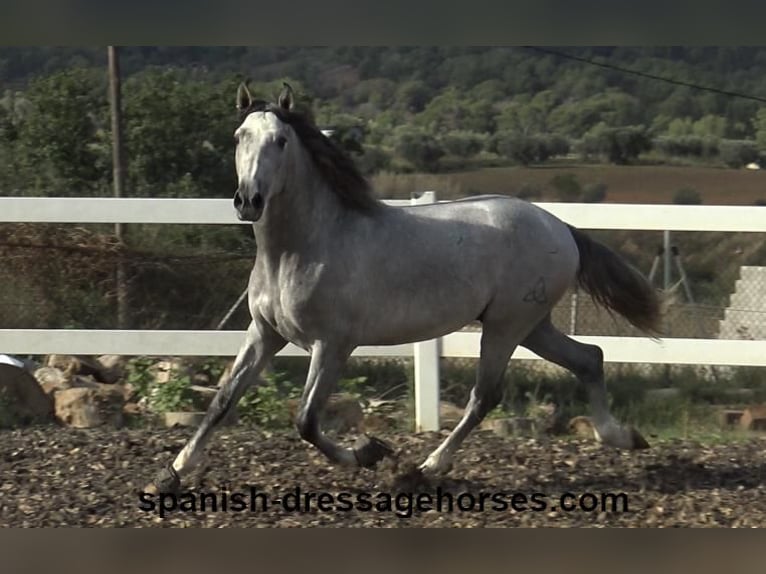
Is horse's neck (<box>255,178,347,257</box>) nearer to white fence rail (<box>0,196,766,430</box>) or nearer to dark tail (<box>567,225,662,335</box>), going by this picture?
dark tail (<box>567,225,662,335</box>)

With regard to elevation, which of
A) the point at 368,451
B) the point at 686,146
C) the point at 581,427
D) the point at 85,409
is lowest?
the point at 581,427

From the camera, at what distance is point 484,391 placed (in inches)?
230

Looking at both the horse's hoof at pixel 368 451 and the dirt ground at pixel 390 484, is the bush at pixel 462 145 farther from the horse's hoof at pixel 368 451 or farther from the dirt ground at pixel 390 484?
the horse's hoof at pixel 368 451

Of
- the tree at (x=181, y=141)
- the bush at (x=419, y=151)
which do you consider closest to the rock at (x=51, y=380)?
the tree at (x=181, y=141)

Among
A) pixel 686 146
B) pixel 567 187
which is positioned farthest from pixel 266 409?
pixel 686 146

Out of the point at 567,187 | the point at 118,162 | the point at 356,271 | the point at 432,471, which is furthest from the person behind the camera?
the point at 567,187

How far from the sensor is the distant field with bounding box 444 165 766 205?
75.2 ft

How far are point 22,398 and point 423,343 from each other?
238 centimetres

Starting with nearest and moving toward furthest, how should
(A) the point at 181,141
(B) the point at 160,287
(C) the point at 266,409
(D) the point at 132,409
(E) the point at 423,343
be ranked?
(E) the point at 423,343 < (C) the point at 266,409 < (D) the point at 132,409 < (B) the point at 160,287 < (A) the point at 181,141

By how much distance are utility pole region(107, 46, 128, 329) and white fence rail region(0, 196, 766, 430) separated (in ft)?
Answer: 8.52

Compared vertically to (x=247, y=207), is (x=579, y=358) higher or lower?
lower

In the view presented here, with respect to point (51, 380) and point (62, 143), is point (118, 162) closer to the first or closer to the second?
point (62, 143)

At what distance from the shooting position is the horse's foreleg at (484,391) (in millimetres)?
5801

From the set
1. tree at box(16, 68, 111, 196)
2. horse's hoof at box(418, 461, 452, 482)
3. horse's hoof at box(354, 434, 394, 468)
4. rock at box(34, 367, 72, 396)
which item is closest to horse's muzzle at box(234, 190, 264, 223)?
horse's hoof at box(354, 434, 394, 468)
